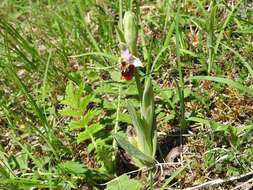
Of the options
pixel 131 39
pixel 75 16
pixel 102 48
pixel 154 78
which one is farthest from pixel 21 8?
pixel 131 39

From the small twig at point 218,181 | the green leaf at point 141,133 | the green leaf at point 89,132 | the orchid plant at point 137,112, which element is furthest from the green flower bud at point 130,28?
the small twig at point 218,181

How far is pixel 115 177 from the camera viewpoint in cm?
172

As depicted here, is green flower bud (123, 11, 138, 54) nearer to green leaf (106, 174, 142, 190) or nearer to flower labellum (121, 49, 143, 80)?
flower labellum (121, 49, 143, 80)

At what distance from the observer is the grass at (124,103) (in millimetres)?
1667

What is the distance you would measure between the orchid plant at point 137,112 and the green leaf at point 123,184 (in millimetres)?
85

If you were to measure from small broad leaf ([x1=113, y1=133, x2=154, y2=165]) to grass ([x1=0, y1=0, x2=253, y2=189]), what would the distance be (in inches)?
3.1

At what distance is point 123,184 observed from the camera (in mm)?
1604

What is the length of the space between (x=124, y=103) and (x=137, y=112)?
0.27m

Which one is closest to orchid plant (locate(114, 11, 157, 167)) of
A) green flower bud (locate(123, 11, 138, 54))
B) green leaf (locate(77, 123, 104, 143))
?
green flower bud (locate(123, 11, 138, 54))

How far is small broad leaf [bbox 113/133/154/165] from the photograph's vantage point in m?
1.50

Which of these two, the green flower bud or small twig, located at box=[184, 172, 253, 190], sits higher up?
the green flower bud

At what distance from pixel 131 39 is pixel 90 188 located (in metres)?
0.60

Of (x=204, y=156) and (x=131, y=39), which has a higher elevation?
(x=131, y=39)

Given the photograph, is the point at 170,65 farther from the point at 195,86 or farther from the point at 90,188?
the point at 90,188
